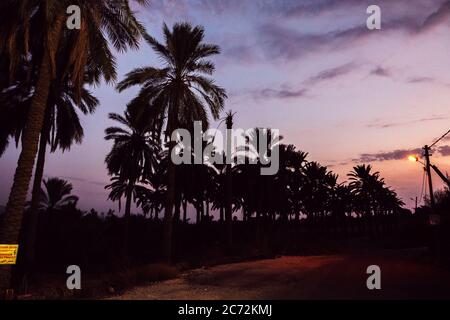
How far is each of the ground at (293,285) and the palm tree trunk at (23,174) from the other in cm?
430

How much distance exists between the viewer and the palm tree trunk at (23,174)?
39.5 ft

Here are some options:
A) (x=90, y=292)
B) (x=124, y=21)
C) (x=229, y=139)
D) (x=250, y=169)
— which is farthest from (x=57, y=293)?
(x=250, y=169)

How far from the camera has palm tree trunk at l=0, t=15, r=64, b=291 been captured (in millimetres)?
12055

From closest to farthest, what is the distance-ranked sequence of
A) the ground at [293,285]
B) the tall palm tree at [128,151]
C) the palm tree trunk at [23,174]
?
the ground at [293,285]
the palm tree trunk at [23,174]
the tall palm tree at [128,151]

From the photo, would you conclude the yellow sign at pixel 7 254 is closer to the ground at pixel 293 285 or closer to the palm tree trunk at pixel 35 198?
the ground at pixel 293 285

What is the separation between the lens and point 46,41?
42.6 ft

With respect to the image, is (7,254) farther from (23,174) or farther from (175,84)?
(175,84)

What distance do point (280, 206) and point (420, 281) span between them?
111ft

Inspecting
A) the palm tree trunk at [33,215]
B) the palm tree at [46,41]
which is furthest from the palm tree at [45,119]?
the palm tree at [46,41]

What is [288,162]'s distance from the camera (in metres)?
44.7

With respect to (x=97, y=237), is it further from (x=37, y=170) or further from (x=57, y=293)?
(x=57, y=293)

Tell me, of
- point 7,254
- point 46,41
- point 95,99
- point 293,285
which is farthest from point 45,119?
point 293,285
